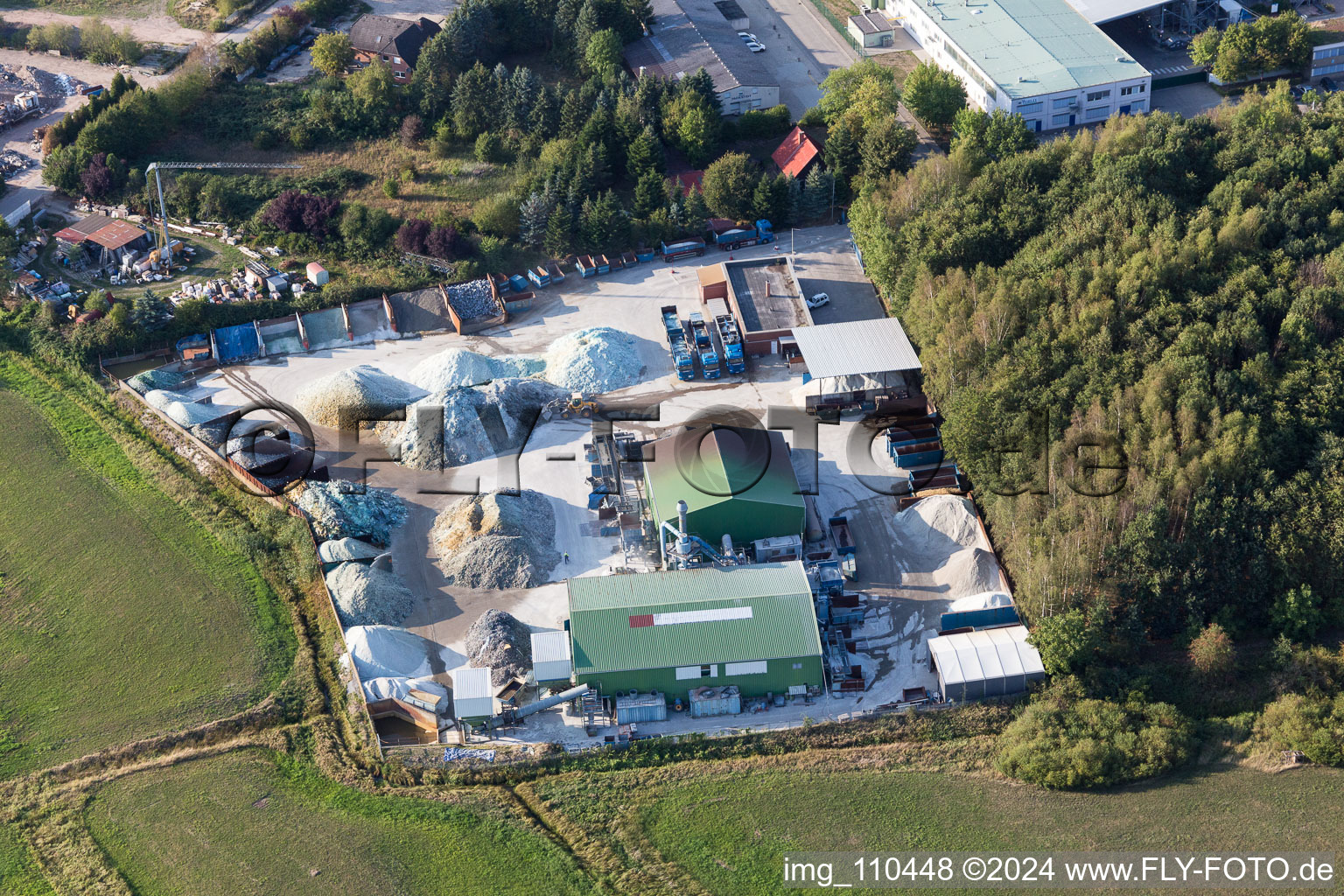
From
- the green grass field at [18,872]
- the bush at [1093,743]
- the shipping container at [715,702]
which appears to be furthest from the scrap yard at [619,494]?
the green grass field at [18,872]

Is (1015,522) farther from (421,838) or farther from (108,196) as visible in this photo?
(108,196)

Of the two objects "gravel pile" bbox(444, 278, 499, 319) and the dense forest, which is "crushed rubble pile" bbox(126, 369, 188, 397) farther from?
the dense forest

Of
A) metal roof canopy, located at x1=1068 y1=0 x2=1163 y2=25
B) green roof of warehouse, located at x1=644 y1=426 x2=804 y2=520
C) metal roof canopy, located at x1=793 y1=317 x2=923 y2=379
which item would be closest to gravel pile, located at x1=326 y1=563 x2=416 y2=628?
green roof of warehouse, located at x1=644 y1=426 x2=804 y2=520

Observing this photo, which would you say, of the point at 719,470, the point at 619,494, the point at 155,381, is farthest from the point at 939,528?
the point at 155,381

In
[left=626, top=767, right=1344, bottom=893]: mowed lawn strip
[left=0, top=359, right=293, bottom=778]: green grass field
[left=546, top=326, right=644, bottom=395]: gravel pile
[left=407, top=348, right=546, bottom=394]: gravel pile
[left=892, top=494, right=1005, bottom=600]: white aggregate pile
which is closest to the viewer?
[left=626, top=767, right=1344, bottom=893]: mowed lawn strip

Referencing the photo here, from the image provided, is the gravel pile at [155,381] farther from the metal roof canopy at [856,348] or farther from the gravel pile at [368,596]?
the metal roof canopy at [856,348]

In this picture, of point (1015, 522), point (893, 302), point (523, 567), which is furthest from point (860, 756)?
point (893, 302)
